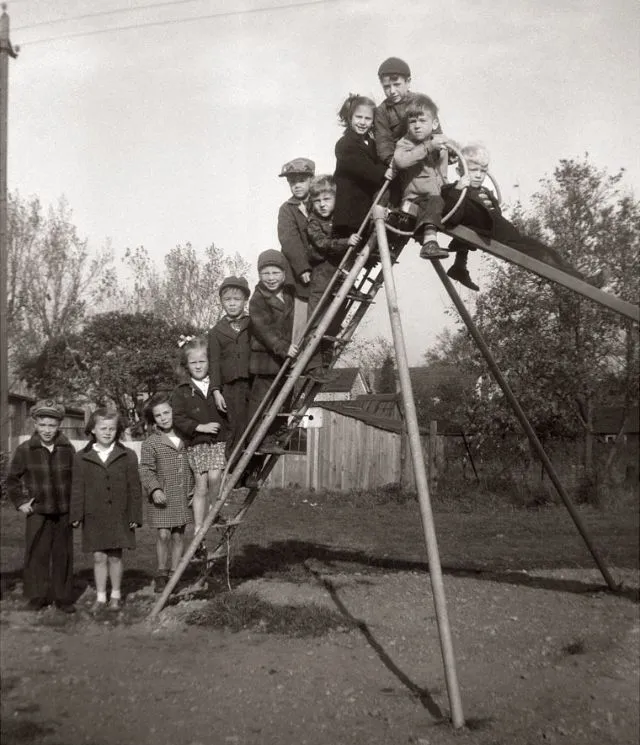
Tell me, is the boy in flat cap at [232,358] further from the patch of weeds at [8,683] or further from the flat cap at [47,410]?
the patch of weeds at [8,683]

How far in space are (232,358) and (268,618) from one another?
7.11ft

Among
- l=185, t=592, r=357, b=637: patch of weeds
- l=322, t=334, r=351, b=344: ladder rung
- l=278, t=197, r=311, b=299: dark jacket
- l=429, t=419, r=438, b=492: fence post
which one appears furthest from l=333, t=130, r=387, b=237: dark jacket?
l=429, t=419, r=438, b=492: fence post

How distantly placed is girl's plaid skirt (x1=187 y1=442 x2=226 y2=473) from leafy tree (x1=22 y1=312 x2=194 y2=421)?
1347cm

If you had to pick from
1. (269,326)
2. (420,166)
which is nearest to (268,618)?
(269,326)

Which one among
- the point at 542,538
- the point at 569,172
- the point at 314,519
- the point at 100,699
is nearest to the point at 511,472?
the point at 542,538

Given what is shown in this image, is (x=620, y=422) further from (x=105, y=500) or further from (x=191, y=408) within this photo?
(x=105, y=500)

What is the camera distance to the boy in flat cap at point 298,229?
6449 mm

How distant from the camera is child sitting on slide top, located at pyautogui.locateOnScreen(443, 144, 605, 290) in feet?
17.4

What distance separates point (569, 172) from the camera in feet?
44.1

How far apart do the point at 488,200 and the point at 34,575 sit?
4626 mm

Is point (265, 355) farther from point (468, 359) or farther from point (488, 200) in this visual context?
point (468, 359)

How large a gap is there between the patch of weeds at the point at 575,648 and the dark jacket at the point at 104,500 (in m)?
3.49

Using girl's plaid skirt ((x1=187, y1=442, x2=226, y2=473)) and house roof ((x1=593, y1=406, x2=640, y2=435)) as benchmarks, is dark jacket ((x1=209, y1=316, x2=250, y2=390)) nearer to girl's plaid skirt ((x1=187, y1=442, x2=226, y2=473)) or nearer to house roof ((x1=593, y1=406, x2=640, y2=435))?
girl's plaid skirt ((x1=187, y1=442, x2=226, y2=473))

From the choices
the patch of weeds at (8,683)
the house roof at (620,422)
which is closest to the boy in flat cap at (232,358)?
Answer: the patch of weeds at (8,683)
